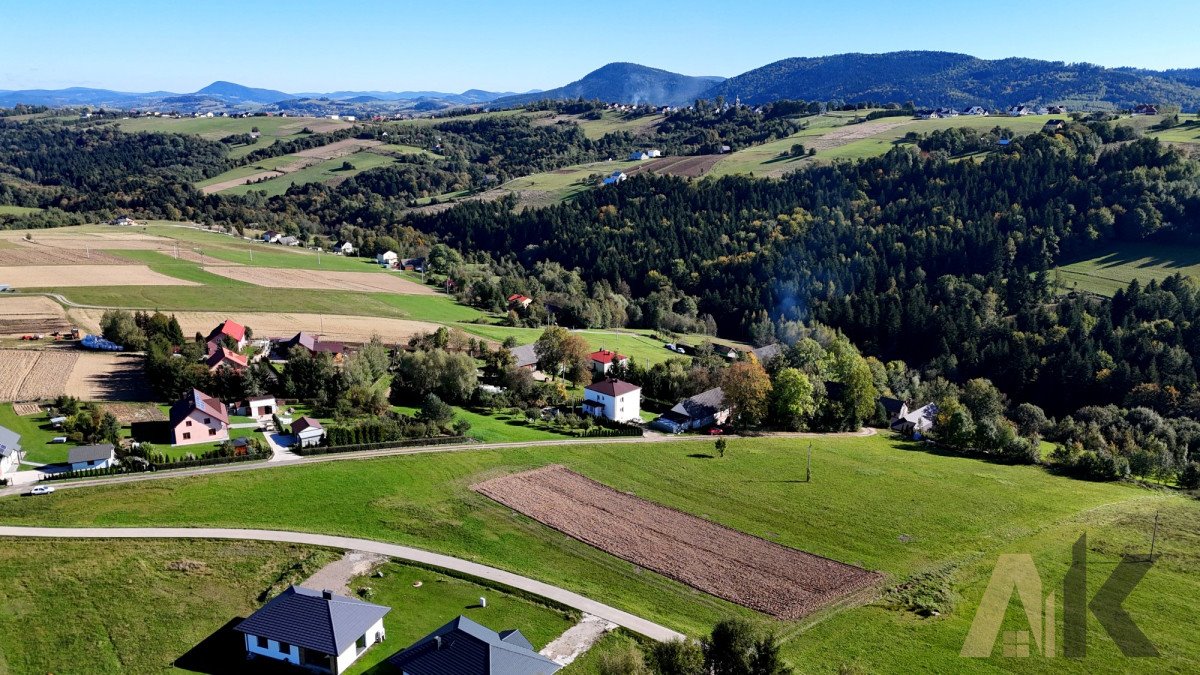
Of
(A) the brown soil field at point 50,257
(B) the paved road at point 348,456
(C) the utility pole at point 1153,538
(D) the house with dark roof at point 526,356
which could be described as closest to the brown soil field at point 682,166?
(D) the house with dark roof at point 526,356

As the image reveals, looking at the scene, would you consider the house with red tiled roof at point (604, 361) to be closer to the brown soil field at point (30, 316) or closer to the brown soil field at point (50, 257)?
the brown soil field at point (30, 316)

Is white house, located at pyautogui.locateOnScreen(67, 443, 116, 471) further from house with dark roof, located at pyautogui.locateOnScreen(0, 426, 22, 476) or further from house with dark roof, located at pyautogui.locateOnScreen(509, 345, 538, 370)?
house with dark roof, located at pyautogui.locateOnScreen(509, 345, 538, 370)

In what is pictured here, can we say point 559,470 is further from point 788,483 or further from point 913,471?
point 913,471

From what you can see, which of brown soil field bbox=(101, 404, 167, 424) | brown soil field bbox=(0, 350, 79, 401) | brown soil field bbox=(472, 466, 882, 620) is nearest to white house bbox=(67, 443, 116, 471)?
brown soil field bbox=(101, 404, 167, 424)

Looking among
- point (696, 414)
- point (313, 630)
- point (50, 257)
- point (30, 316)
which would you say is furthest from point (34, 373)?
point (696, 414)

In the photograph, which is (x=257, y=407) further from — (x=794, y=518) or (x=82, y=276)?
(x=82, y=276)

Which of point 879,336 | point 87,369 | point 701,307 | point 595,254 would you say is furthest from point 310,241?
point 879,336
